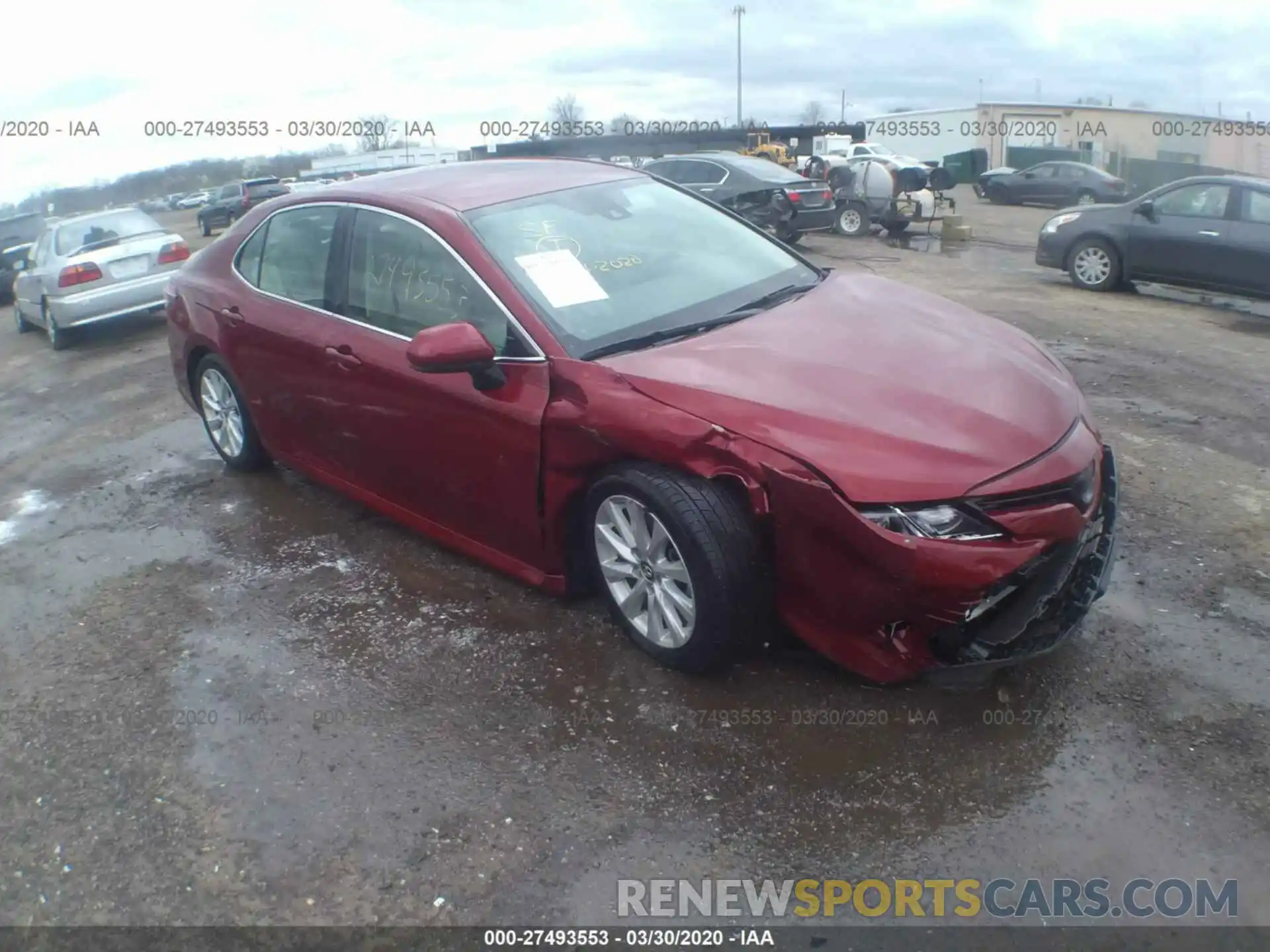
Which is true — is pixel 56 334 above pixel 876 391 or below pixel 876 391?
below

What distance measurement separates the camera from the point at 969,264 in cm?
1391

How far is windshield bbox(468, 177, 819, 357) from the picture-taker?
3.73 m

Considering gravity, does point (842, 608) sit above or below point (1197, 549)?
above

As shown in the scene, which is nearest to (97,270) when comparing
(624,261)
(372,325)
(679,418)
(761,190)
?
(372,325)

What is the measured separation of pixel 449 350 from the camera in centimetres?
346

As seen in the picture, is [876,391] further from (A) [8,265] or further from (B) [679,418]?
(A) [8,265]

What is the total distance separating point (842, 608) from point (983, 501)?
1.70 ft

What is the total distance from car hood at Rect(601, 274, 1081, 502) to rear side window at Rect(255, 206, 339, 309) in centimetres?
181

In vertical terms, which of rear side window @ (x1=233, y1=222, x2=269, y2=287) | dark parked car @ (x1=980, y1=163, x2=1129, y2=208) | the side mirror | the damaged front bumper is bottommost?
dark parked car @ (x1=980, y1=163, x2=1129, y2=208)

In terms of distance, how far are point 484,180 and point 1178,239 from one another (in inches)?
339

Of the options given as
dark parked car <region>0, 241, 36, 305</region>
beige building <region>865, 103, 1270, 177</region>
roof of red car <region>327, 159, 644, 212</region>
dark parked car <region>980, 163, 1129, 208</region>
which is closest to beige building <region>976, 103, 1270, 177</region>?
beige building <region>865, 103, 1270, 177</region>

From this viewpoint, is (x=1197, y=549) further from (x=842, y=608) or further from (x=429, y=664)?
(x=429, y=664)

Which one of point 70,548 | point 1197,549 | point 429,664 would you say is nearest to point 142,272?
point 70,548

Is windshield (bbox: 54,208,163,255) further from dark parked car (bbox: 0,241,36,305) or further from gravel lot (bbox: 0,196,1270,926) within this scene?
gravel lot (bbox: 0,196,1270,926)
